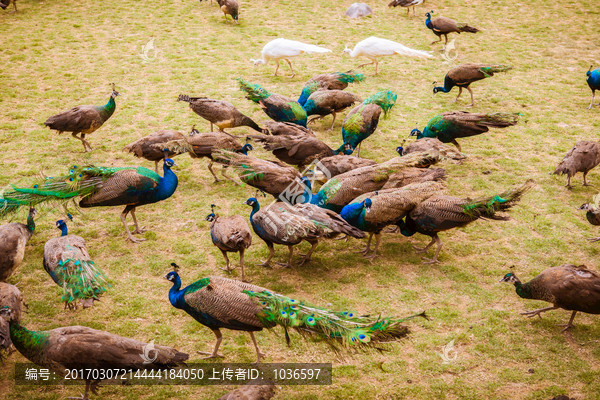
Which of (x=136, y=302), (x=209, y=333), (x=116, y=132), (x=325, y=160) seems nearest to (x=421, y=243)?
(x=325, y=160)

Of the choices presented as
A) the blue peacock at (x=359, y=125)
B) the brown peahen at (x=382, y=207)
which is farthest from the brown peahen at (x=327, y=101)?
the brown peahen at (x=382, y=207)

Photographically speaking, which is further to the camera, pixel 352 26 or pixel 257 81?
pixel 352 26

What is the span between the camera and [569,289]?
5.35 m

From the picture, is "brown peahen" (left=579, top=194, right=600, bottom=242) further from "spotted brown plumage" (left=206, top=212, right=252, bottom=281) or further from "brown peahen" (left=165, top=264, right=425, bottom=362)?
"spotted brown plumage" (left=206, top=212, right=252, bottom=281)

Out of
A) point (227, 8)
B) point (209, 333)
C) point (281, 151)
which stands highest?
point (227, 8)

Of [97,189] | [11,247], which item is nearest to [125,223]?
[97,189]

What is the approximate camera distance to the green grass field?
17.2 feet

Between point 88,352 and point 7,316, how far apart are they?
848 millimetres

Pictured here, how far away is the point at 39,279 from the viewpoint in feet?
20.4

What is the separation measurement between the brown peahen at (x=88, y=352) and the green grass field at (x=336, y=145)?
443 mm

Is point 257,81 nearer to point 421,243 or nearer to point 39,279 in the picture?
point 421,243

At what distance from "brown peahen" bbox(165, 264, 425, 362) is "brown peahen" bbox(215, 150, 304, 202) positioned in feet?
7.13

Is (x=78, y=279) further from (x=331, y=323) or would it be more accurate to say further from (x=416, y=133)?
(x=416, y=133)

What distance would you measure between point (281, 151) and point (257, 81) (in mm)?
4032
